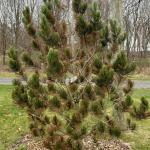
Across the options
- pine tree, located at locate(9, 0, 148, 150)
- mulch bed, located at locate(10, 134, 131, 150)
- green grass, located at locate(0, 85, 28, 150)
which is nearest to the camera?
pine tree, located at locate(9, 0, 148, 150)

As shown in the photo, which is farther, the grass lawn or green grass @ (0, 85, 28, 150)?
green grass @ (0, 85, 28, 150)

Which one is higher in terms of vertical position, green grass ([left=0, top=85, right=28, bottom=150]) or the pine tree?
the pine tree

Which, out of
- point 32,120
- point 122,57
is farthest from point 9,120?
point 122,57

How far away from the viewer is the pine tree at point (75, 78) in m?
5.55

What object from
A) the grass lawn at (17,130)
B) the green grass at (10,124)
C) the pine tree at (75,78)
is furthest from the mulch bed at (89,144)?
the pine tree at (75,78)

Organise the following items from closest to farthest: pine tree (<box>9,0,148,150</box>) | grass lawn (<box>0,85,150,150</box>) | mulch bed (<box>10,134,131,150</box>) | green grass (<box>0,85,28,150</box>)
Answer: pine tree (<box>9,0,148,150</box>) → mulch bed (<box>10,134,131,150</box>) → grass lawn (<box>0,85,150,150</box>) → green grass (<box>0,85,28,150</box>)

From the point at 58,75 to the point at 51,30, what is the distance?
775mm

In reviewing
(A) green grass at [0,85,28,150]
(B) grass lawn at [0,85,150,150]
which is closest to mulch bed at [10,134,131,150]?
(B) grass lawn at [0,85,150,150]

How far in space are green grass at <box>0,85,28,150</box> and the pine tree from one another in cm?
285

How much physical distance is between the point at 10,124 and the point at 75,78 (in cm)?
446

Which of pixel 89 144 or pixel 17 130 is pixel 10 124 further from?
pixel 89 144

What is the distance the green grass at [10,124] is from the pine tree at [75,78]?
2845mm

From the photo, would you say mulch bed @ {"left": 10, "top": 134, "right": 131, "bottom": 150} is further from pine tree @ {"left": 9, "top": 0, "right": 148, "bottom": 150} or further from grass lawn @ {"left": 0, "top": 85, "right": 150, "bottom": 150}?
pine tree @ {"left": 9, "top": 0, "right": 148, "bottom": 150}

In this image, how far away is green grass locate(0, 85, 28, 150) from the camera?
9.11 m
